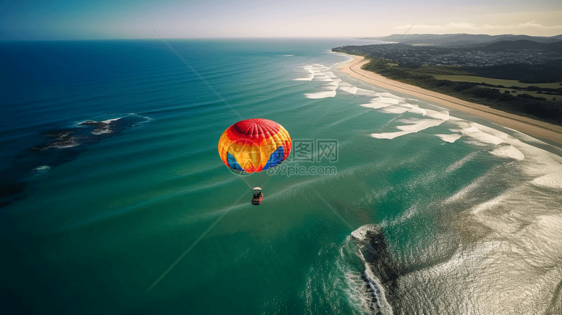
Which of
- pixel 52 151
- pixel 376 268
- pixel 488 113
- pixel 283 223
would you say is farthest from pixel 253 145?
pixel 488 113

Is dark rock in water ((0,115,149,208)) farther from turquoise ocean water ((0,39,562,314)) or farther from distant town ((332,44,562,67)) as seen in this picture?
distant town ((332,44,562,67))

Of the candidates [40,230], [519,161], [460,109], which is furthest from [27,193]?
[460,109]

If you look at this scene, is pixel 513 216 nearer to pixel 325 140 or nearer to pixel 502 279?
pixel 502 279

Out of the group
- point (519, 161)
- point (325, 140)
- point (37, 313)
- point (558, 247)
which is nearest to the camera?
point (37, 313)

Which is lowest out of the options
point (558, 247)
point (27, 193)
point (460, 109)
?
point (558, 247)

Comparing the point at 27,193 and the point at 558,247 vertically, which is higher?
the point at 27,193

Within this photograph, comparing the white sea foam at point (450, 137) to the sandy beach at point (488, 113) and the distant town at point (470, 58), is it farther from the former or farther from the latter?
the distant town at point (470, 58)

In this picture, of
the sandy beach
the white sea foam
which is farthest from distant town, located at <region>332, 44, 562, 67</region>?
the white sea foam
